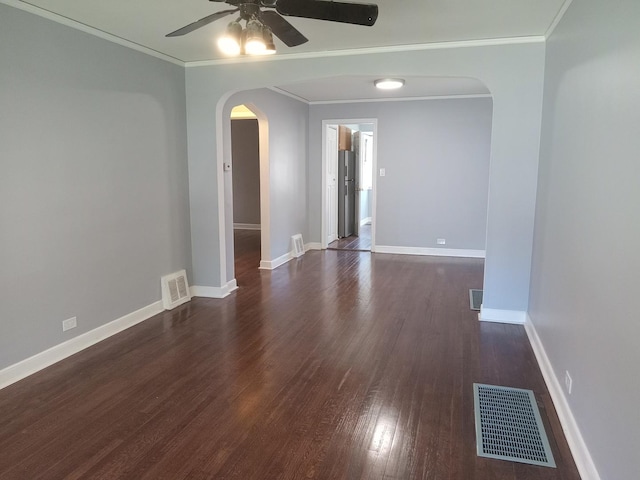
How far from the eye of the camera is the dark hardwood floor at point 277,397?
7.09 ft

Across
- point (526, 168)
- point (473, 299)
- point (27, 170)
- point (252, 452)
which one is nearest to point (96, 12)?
point (27, 170)

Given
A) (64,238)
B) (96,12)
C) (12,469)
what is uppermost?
(96,12)

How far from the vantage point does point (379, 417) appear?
8.39ft

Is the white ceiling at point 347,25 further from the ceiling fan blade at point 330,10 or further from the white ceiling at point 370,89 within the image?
the white ceiling at point 370,89

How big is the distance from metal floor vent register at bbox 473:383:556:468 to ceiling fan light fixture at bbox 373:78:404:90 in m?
3.95

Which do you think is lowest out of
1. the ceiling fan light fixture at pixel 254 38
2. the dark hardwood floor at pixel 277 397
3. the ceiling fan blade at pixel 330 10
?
the dark hardwood floor at pixel 277 397

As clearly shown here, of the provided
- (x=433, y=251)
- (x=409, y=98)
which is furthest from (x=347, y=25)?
(x=433, y=251)

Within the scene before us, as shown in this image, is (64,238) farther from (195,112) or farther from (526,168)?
(526,168)

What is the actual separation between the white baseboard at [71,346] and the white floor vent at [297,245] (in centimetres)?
291

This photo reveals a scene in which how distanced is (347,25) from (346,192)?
545 cm

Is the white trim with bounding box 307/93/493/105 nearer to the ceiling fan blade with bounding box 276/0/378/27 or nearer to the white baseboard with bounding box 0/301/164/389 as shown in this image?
the white baseboard with bounding box 0/301/164/389

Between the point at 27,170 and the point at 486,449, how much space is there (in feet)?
10.7

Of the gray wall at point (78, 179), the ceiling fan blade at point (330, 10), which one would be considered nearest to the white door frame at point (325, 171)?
the gray wall at point (78, 179)

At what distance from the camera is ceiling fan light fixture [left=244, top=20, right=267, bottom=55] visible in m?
2.41
